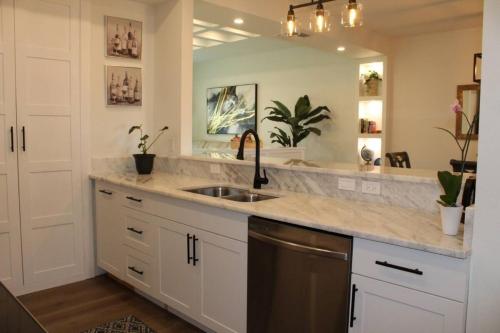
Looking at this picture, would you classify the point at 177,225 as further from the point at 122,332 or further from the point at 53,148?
the point at 53,148

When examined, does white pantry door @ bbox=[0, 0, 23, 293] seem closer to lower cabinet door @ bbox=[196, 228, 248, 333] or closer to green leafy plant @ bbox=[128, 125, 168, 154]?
green leafy plant @ bbox=[128, 125, 168, 154]

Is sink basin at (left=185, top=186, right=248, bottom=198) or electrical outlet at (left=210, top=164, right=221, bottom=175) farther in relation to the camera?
electrical outlet at (left=210, top=164, right=221, bottom=175)

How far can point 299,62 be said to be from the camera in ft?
22.5

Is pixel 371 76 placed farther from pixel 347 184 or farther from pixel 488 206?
pixel 488 206

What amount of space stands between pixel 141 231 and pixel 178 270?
1.66 feet

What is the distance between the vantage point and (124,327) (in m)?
2.72

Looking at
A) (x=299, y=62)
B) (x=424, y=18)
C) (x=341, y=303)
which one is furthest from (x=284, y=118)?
(x=341, y=303)

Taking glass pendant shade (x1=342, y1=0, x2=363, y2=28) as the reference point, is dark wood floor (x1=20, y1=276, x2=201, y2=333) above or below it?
below

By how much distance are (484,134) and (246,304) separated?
1420 mm

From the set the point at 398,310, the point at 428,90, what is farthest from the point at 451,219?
the point at 428,90

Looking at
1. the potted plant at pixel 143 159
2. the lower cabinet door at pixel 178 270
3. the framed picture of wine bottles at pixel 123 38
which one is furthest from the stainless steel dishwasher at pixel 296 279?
the framed picture of wine bottles at pixel 123 38

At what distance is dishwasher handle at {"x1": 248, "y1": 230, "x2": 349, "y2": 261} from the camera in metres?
1.81

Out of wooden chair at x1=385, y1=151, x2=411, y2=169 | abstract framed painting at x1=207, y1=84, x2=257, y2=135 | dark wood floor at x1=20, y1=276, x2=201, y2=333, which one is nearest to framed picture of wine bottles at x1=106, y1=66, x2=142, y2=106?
dark wood floor at x1=20, y1=276, x2=201, y2=333

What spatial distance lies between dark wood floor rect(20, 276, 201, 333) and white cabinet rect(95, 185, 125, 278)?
0.56ft
